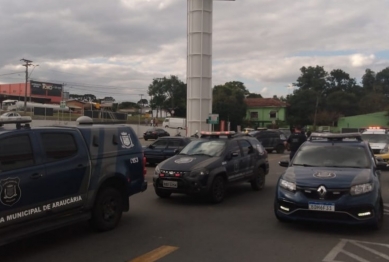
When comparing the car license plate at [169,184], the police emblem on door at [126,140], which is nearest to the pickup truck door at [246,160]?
the car license plate at [169,184]

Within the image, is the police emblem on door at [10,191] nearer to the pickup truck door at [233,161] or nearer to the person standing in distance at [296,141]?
the pickup truck door at [233,161]

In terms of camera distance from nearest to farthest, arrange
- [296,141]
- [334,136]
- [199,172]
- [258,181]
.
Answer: [334,136] < [199,172] < [258,181] < [296,141]

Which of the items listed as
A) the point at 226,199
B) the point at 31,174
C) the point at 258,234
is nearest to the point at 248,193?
the point at 226,199

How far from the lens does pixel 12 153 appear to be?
6.44 meters

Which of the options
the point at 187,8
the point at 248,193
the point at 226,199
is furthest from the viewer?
the point at 187,8

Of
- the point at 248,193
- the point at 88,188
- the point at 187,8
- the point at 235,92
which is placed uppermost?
the point at 187,8

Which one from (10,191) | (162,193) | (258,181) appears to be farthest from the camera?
(258,181)

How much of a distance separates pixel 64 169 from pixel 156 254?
1938mm

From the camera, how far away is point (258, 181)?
13.4m

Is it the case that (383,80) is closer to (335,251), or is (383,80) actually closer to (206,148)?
(206,148)

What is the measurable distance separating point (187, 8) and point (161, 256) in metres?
40.8

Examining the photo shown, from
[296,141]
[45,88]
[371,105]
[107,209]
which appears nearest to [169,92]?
[45,88]

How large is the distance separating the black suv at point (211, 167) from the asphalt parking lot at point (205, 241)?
800 millimetres

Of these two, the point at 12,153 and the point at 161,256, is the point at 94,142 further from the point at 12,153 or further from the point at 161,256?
the point at 161,256
